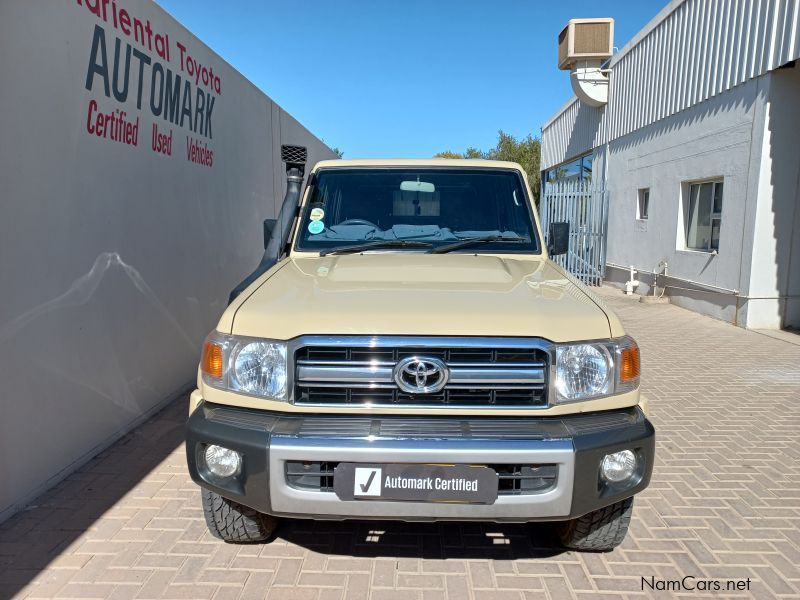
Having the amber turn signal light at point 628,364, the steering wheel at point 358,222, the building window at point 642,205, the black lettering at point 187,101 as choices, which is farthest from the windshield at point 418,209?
the building window at point 642,205

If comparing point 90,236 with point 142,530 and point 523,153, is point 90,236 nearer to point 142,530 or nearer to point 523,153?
point 142,530

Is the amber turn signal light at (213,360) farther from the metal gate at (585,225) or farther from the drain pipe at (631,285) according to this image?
the metal gate at (585,225)

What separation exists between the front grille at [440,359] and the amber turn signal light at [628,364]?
0.36 m

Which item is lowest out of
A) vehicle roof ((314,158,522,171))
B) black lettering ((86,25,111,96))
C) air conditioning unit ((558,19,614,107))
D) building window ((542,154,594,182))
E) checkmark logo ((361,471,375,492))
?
checkmark logo ((361,471,375,492))

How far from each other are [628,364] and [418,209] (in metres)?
1.93

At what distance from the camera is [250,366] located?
2488mm

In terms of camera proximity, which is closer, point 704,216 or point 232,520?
point 232,520

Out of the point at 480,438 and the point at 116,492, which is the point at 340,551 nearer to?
the point at 480,438

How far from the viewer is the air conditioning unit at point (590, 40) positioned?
14.6 meters

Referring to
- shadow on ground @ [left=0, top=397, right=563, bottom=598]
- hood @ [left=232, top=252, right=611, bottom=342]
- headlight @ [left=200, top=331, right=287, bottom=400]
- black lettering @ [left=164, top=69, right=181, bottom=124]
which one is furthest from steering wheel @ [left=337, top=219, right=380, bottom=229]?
black lettering @ [left=164, top=69, right=181, bottom=124]

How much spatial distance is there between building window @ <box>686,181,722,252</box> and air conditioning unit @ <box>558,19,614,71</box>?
5399mm

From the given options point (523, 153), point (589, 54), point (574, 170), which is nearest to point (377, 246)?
point (589, 54)

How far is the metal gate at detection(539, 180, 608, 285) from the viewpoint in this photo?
1492cm

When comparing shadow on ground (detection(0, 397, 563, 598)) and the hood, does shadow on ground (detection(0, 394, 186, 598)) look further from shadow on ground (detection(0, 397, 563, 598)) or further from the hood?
the hood
